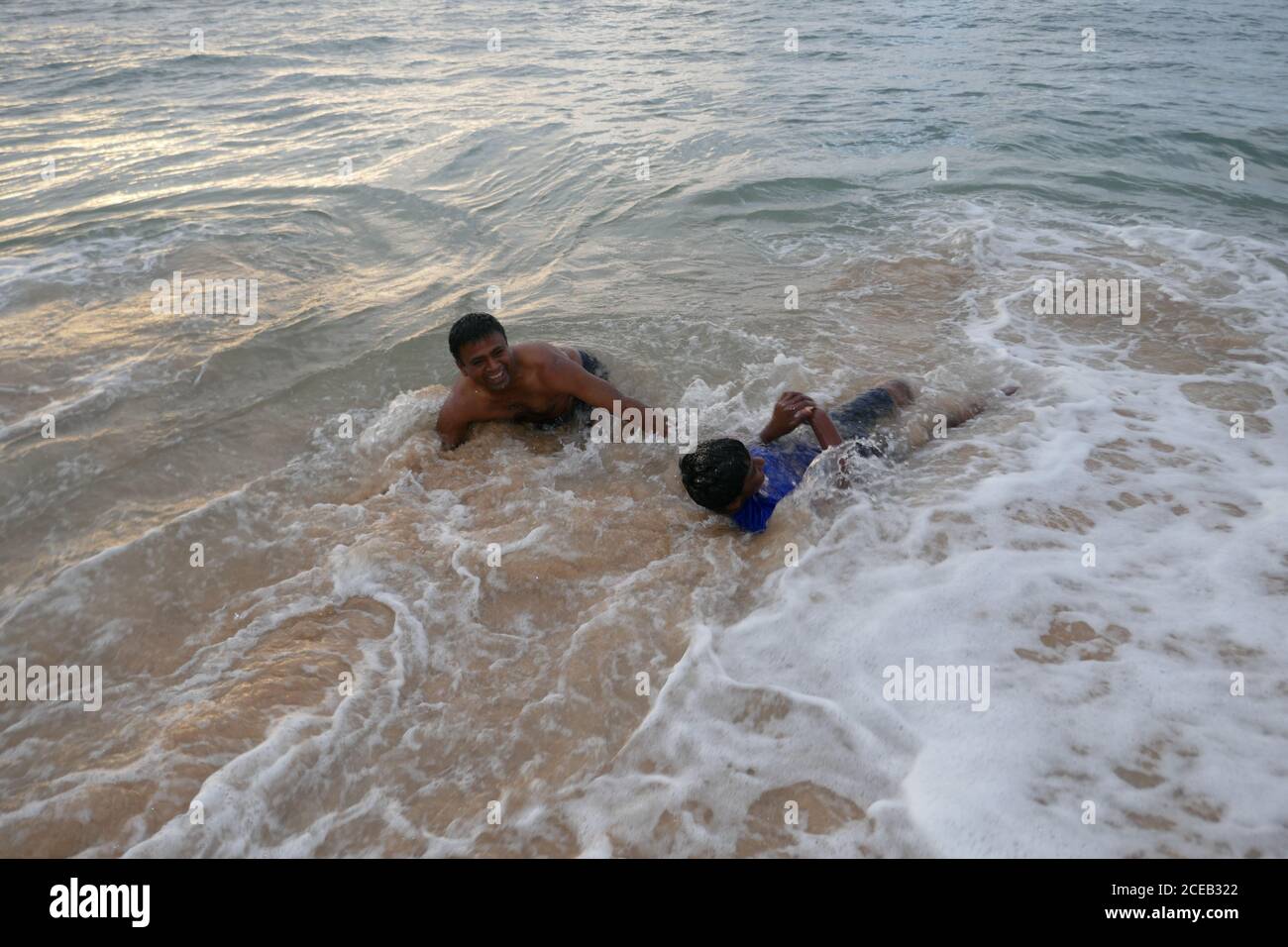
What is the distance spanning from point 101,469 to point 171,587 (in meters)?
1.34

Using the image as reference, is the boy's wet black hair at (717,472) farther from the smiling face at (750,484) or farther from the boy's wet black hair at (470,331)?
the boy's wet black hair at (470,331)

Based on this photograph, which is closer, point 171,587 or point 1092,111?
point 171,587

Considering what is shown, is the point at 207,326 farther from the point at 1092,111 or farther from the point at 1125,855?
the point at 1092,111

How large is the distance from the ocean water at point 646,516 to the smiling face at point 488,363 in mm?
410

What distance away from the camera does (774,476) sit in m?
4.00

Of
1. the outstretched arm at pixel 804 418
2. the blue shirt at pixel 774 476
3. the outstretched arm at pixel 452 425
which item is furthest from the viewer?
the outstretched arm at pixel 452 425

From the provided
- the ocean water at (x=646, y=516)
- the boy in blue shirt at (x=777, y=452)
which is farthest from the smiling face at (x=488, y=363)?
the boy in blue shirt at (x=777, y=452)

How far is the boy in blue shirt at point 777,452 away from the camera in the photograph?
3707 millimetres

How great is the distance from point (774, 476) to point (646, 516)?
67cm

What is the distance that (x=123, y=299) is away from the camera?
6.36m

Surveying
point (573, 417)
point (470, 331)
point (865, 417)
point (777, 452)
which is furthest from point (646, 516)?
point (865, 417)

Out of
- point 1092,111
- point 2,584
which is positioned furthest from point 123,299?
point 1092,111

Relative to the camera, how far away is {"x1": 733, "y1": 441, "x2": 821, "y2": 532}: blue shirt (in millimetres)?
3803

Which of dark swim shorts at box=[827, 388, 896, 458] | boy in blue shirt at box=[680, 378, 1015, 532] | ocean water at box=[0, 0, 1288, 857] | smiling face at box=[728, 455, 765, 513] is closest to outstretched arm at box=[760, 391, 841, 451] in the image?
boy in blue shirt at box=[680, 378, 1015, 532]
